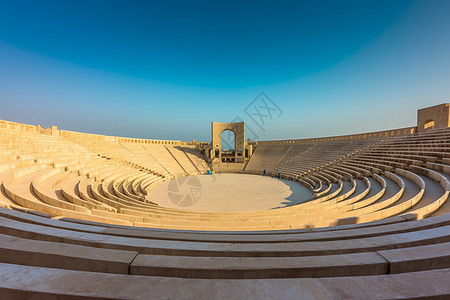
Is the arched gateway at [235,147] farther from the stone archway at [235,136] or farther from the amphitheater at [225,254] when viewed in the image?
the amphitheater at [225,254]

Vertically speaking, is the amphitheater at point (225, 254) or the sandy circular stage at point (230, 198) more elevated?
the amphitheater at point (225, 254)

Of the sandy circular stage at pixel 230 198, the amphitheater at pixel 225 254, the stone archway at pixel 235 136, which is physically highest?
the stone archway at pixel 235 136

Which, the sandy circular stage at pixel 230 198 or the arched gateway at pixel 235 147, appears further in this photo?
the arched gateway at pixel 235 147

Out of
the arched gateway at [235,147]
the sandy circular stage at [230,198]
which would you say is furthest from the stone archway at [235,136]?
the sandy circular stage at [230,198]

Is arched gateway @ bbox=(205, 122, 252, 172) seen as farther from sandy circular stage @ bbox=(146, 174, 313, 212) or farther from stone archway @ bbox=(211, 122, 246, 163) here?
sandy circular stage @ bbox=(146, 174, 313, 212)

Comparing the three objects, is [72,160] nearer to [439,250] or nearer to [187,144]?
[439,250]

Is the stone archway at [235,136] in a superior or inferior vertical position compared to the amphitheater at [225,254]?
superior

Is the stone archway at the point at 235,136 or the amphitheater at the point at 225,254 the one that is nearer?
the amphitheater at the point at 225,254

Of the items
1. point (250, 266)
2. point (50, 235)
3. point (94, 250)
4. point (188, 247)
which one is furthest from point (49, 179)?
point (250, 266)

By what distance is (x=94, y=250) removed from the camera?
2336 millimetres

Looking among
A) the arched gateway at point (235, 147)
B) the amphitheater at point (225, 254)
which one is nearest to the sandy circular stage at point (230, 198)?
the amphitheater at point (225, 254)

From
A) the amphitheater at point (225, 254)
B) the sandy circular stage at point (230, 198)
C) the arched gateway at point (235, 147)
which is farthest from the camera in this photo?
the arched gateway at point (235, 147)

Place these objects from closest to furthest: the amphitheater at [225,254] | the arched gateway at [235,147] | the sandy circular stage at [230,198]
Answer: the amphitheater at [225,254], the sandy circular stage at [230,198], the arched gateway at [235,147]

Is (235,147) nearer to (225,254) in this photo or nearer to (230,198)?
(230,198)
